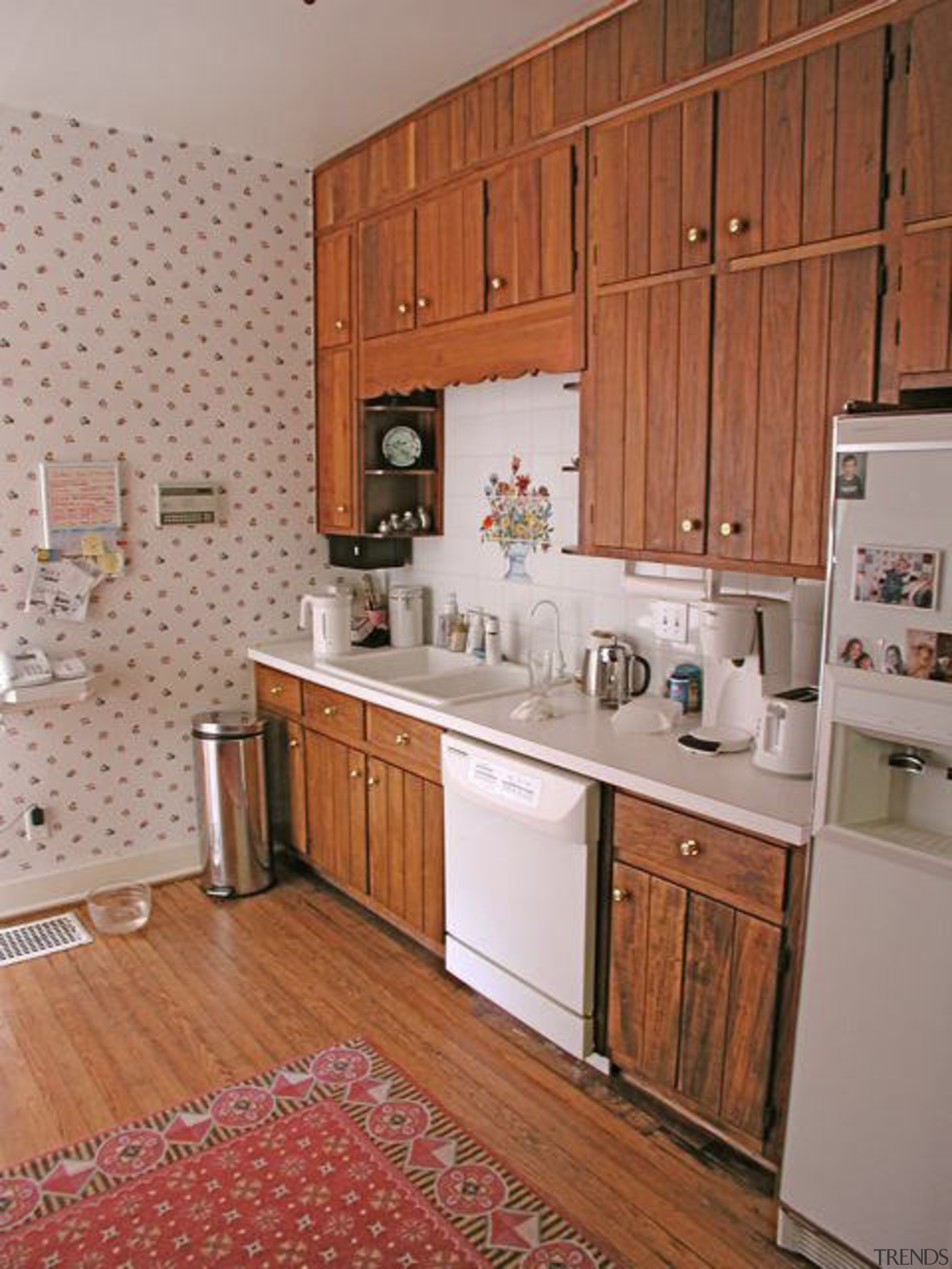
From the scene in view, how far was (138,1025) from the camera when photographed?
2.95 meters

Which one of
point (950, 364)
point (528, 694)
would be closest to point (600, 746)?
point (528, 694)

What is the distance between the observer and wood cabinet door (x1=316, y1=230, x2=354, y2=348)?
3.78m

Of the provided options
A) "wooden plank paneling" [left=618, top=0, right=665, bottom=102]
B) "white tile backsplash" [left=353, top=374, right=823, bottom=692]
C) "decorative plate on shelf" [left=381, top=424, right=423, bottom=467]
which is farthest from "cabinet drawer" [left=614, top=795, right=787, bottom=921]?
"decorative plate on shelf" [left=381, top=424, right=423, bottom=467]

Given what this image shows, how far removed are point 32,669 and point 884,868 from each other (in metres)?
2.80

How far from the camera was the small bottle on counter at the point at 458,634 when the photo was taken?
3.78m

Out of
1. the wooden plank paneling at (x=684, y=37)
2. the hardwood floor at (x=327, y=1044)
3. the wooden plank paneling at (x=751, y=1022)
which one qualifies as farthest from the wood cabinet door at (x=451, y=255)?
the hardwood floor at (x=327, y=1044)

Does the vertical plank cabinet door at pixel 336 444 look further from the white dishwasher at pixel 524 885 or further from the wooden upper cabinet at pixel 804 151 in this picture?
the wooden upper cabinet at pixel 804 151

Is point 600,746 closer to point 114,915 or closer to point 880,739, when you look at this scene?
point 880,739

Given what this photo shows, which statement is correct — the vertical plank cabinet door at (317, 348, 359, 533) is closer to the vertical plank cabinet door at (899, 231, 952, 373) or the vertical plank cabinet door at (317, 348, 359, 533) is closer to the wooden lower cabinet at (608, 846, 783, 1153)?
the wooden lower cabinet at (608, 846, 783, 1153)

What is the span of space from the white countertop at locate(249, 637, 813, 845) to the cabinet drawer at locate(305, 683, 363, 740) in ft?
0.29

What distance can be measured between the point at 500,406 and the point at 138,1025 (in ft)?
7.57

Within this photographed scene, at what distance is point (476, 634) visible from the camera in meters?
3.73

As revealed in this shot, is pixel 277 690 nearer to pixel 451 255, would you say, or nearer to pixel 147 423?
pixel 147 423

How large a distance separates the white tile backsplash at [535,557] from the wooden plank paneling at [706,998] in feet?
2.39
